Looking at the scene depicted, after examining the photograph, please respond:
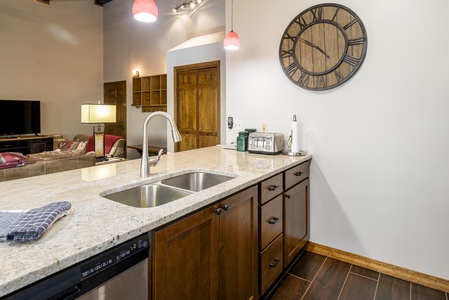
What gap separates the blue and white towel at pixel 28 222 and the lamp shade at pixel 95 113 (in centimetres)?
332

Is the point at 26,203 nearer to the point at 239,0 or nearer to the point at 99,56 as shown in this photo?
the point at 239,0

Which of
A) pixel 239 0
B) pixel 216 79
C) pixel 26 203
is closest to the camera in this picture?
pixel 26 203

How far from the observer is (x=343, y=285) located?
6.52 ft

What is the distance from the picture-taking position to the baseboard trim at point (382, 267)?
1955mm

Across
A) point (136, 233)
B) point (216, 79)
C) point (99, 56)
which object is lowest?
point (136, 233)

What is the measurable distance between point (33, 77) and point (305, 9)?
605 cm

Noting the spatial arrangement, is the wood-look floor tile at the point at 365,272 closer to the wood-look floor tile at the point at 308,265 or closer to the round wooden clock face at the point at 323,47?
the wood-look floor tile at the point at 308,265

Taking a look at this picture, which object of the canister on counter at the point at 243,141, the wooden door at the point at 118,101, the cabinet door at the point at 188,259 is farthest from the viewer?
the wooden door at the point at 118,101

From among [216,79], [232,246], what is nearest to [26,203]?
[232,246]

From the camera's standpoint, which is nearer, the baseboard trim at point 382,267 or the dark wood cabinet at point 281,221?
the dark wood cabinet at point 281,221

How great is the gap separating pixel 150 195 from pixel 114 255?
2.25 ft

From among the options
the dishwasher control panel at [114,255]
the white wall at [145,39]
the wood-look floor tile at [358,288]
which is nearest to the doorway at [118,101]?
the white wall at [145,39]

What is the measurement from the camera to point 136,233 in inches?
35.0

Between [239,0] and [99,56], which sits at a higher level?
[99,56]
